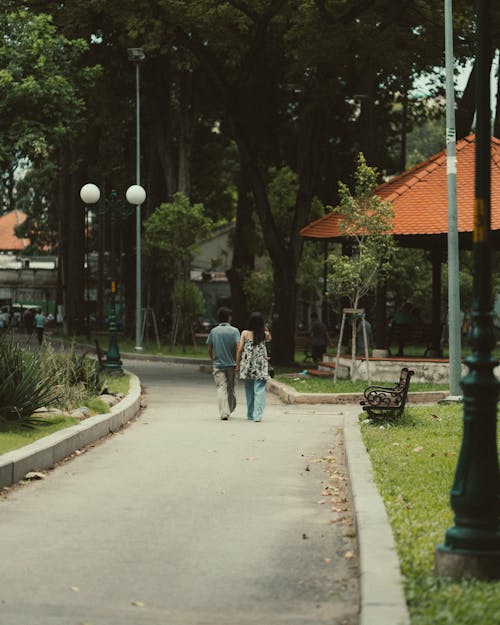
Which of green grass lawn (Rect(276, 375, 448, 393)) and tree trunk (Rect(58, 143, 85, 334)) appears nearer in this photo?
green grass lawn (Rect(276, 375, 448, 393))

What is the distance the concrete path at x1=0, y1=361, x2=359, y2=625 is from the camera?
20.7 ft

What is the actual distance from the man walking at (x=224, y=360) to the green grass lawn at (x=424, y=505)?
289cm

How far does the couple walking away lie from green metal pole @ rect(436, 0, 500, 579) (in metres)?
11.4

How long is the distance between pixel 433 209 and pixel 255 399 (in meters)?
10.5

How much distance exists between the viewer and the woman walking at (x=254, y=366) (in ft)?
59.9

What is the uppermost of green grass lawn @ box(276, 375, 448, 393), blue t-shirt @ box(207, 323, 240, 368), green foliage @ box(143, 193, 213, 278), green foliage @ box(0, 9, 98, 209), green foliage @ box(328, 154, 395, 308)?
green foliage @ box(0, 9, 98, 209)

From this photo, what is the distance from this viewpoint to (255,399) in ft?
59.8

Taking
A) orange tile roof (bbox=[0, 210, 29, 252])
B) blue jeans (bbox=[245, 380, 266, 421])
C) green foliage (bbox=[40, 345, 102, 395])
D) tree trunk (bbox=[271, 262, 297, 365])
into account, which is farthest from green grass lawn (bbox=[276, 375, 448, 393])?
orange tile roof (bbox=[0, 210, 29, 252])

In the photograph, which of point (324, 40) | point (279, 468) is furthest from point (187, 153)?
point (279, 468)

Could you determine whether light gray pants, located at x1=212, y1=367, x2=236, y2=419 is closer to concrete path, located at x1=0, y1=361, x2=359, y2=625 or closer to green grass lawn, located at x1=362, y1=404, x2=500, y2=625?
green grass lawn, located at x1=362, y1=404, x2=500, y2=625

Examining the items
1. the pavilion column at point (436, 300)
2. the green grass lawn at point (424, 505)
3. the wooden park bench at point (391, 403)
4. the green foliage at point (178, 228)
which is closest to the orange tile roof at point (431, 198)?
the pavilion column at point (436, 300)

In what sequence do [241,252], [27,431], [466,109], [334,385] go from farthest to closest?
1. [241,252]
2. [466,109]
3. [334,385]
4. [27,431]

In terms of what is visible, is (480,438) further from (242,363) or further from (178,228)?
(178,228)

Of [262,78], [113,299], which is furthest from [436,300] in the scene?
[262,78]
